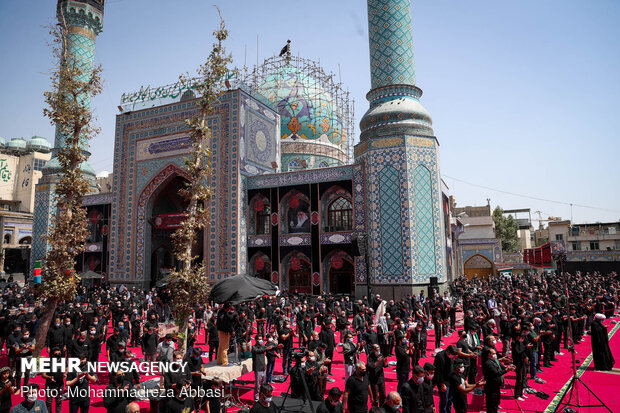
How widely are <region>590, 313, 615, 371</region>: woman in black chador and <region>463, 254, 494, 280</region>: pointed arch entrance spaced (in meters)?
27.2

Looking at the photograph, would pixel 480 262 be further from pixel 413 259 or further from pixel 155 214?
pixel 155 214

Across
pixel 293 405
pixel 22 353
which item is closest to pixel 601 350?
pixel 293 405

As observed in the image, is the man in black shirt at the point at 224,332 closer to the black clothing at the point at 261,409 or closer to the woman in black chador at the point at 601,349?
the black clothing at the point at 261,409

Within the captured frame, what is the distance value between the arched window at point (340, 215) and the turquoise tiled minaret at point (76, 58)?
19345 mm

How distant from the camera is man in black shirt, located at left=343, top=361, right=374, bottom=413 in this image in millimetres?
5816

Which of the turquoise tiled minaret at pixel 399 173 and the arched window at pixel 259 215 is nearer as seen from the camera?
the turquoise tiled minaret at pixel 399 173

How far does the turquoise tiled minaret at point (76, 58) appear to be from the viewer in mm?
29766

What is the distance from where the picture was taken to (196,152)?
37.5 feet

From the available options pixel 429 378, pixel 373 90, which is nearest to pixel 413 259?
pixel 373 90

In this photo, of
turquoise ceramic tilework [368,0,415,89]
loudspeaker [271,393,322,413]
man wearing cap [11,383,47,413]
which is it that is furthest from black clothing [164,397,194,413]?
turquoise ceramic tilework [368,0,415,89]

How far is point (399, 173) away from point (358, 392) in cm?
1542

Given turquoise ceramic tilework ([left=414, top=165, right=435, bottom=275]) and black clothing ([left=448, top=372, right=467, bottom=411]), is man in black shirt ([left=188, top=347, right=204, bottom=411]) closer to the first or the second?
black clothing ([left=448, top=372, right=467, bottom=411])

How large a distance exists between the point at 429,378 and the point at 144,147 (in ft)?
79.5

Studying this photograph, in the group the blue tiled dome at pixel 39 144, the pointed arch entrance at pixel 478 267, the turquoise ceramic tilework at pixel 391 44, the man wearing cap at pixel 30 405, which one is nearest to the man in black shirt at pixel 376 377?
the man wearing cap at pixel 30 405
